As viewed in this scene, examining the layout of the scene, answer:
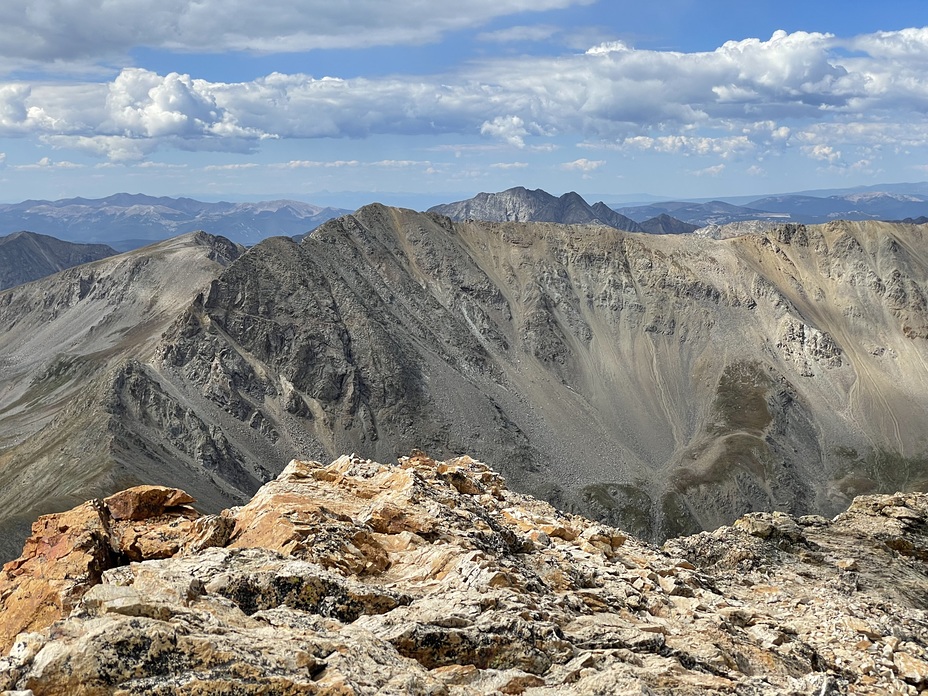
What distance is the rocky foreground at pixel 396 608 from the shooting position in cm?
1875

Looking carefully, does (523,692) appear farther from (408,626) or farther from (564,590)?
(564,590)

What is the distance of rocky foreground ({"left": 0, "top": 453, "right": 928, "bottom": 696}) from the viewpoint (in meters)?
18.8

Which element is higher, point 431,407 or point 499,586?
point 499,586

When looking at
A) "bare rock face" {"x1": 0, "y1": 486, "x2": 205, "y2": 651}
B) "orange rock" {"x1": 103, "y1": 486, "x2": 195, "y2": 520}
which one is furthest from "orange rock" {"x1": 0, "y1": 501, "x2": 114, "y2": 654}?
"orange rock" {"x1": 103, "y1": 486, "x2": 195, "y2": 520}

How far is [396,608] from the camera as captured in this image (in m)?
24.9

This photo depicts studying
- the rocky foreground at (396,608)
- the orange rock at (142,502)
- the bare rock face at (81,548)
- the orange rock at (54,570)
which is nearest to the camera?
the rocky foreground at (396,608)

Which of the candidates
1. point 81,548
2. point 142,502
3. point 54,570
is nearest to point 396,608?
point 54,570

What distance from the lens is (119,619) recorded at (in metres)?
19.2

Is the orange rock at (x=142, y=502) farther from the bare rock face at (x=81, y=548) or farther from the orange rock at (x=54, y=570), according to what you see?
the orange rock at (x=54, y=570)

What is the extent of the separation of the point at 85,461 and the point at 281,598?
120m

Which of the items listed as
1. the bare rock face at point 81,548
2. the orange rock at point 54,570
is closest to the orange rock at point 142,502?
the bare rock face at point 81,548

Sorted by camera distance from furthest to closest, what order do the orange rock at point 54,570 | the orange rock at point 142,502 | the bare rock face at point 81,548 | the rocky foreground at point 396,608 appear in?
the orange rock at point 142,502
the bare rock face at point 81,548
the orange rock at point 54,570
the rocky foreground at point 396,608

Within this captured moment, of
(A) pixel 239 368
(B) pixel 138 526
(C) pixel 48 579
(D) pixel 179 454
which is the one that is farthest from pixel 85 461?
(C) pixel 48 579

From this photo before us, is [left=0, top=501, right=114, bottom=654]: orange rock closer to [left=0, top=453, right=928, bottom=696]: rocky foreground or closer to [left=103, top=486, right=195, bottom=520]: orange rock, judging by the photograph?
[left=0, top=453, right=928, bottom=696]: rocky foreground
